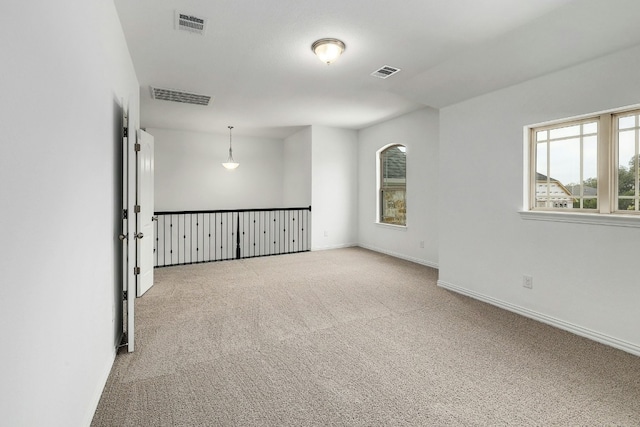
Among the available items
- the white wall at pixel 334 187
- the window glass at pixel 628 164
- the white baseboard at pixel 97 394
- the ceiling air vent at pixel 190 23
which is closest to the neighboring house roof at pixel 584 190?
the window glass at pixel 628 164

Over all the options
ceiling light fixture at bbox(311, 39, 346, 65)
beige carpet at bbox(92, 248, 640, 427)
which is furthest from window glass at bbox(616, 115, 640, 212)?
ceiling light fixture at bbox(311, 39, 346, 65)

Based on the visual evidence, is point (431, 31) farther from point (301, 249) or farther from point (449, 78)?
point (301, 249)

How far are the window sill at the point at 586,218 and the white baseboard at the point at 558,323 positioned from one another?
986mm

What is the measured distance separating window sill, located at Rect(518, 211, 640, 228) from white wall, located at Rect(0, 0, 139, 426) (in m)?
3.90

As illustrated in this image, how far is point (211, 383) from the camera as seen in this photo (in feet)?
7.23

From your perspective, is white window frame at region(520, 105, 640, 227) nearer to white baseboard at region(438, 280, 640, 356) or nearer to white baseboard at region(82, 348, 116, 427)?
white baseboard at region(438, 280, 640, 356)

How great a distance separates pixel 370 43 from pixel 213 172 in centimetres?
584

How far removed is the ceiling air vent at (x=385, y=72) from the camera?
12.2ft

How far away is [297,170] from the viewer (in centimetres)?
776

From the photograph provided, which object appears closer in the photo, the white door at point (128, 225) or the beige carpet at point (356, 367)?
the beige carpet at point (356, 367)

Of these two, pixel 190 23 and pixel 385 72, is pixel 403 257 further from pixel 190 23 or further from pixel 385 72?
pixel 190 23

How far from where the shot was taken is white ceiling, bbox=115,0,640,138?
2.52m

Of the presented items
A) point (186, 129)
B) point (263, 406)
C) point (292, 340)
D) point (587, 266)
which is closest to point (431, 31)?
point (587, 266)

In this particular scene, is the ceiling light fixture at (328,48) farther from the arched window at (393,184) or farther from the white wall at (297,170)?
the white wall at (297,170)
